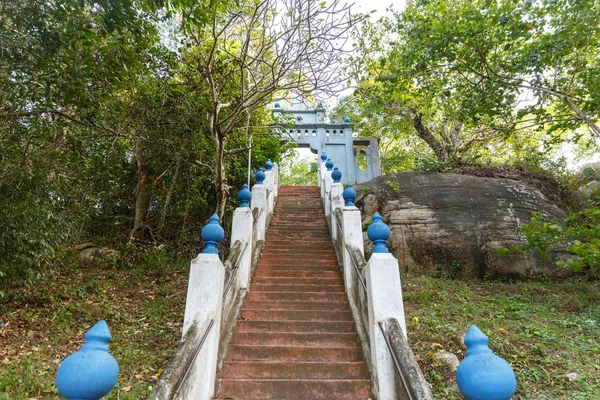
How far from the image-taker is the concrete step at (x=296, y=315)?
4.66 m

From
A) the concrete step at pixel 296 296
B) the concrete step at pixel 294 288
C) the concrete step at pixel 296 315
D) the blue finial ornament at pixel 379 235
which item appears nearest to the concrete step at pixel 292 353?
the concrete step at pixel 296 315

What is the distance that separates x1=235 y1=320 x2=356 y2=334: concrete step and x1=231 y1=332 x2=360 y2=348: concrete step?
5.0 inches

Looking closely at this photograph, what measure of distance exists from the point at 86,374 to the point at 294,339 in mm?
2889

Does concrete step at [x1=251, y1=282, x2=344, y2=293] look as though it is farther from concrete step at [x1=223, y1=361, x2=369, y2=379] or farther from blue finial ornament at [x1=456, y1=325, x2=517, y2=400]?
blue finial ornament at [x1=456, y1=325, x2=517, y2=400]

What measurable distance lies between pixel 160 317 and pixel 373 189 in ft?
20.4

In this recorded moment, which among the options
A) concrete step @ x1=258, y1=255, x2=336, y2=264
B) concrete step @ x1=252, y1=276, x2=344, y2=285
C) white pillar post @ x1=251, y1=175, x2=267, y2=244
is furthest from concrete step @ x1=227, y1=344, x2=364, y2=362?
white pillar post @ x1=251, y1=175, x2=267, y2=244

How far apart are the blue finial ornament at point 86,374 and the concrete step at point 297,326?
9.17ft

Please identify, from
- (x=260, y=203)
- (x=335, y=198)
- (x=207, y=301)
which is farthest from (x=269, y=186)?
(x=207, y=301)

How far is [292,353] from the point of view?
3.98 meters

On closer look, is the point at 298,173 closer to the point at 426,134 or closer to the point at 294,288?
the point at 426,134

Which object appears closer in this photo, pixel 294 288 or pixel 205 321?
pixel 205 321

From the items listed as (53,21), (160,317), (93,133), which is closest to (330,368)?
(160,317)

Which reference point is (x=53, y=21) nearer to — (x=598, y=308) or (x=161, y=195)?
(x=161, y=195)

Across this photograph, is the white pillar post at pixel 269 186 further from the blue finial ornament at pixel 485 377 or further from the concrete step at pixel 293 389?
the blue finial ornament at pixel 485 377
